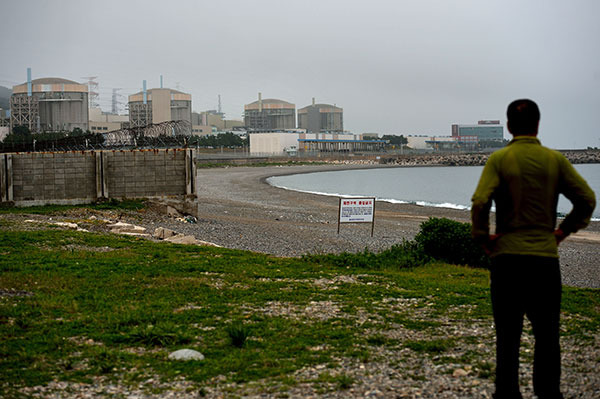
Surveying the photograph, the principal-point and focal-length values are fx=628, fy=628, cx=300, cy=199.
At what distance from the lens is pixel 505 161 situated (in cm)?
473

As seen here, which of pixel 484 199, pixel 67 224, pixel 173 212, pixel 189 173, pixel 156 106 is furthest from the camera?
pixel 156 106

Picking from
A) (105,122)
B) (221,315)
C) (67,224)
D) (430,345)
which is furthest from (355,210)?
(105,122)

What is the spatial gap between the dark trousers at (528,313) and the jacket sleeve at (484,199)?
27 centimetres

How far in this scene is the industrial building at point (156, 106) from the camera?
151188 mm

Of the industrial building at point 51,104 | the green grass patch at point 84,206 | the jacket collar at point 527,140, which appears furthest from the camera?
the industrial building at point 51,104

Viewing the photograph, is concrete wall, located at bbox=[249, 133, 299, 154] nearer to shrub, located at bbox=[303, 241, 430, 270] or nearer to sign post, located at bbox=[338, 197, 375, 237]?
sign post, located at bbox=[338, 197, 375, 237]

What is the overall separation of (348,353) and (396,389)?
111 cm

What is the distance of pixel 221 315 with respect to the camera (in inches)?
328

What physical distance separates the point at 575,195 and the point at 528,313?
97 cm

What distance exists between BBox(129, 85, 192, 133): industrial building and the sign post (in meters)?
122

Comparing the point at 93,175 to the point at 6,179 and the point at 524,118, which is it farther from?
the point at 524,118

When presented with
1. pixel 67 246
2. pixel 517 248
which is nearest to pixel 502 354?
pixel 517 248

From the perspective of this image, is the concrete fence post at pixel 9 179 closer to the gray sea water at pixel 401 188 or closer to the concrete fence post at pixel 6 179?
the concrete fence post at pixel 6 179

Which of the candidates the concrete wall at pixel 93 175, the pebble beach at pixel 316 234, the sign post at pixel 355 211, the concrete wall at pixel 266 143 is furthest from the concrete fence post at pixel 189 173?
the concrete wall at pixel 266 143
